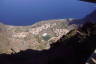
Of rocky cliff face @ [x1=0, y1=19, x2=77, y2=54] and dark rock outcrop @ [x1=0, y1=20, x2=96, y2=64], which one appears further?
rocky cliff face @ [x1=0, y1=19, x2=77, y2=54]

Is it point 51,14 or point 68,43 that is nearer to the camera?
point 68,43

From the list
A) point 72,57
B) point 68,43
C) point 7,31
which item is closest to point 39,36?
point 7,31

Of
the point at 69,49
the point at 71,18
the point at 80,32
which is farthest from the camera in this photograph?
the point at 71,18

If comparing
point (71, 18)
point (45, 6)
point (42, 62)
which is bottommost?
point (42, 62)

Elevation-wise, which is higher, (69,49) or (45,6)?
(45,6)

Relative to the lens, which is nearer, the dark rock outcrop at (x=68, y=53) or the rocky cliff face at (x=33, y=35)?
the dark rock outcrop at (x=68, y=53)

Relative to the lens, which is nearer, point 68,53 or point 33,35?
point 68,53

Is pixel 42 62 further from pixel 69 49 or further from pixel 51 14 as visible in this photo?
pixel 51 14

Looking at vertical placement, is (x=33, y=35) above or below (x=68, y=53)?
above
